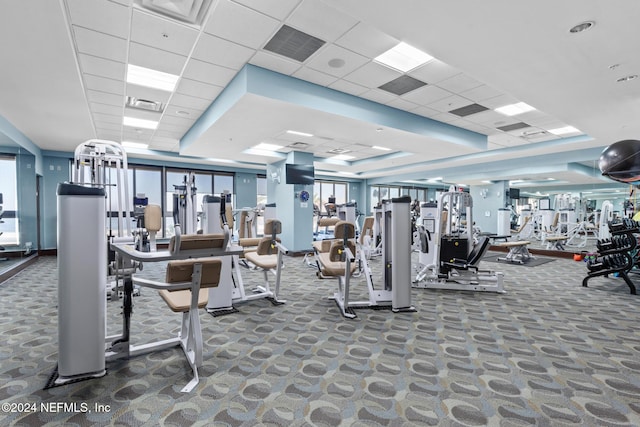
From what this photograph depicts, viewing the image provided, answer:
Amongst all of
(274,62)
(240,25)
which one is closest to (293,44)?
(274,62)

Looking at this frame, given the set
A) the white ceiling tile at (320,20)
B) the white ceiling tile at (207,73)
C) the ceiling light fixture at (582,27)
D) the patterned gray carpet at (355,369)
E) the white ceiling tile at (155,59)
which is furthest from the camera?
the white ceiling tile at (207,73)

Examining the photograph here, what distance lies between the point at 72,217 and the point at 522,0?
12.6 feet

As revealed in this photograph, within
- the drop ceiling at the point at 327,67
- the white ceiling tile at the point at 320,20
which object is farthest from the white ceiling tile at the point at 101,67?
the white ceiling tile at the point at 320,20

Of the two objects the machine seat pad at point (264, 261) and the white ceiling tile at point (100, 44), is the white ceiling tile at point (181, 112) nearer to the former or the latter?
the white ceiling tile at point (100, 44)

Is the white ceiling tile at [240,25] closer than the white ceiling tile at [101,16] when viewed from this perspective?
No

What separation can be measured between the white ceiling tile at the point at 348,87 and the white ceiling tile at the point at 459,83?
47.0 inches

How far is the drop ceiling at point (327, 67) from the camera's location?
277 centimetres

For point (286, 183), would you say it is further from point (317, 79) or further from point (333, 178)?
point (333, 178)

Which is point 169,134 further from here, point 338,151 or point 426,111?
point 426,111

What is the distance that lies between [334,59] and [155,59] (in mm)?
2294

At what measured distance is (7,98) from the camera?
462 centimetres

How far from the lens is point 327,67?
Answer: 4.18m

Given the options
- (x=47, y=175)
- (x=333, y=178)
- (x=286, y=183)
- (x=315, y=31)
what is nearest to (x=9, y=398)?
(x=315, y=31)

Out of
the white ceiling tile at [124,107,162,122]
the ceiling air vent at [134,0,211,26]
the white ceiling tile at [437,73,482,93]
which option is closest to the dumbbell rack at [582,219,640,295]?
the white ceiling tile at [437,73,482,93]
